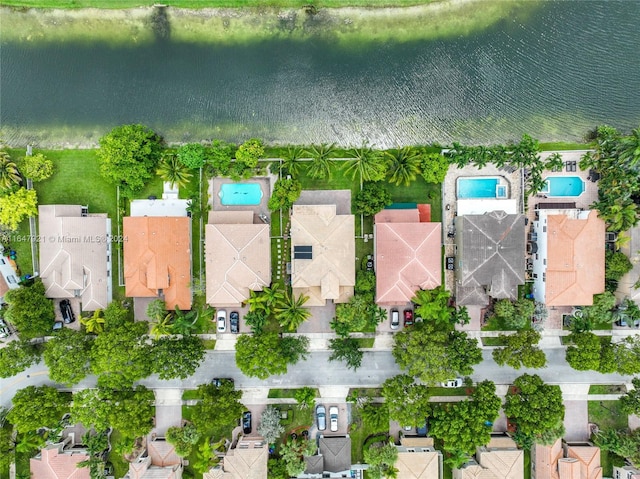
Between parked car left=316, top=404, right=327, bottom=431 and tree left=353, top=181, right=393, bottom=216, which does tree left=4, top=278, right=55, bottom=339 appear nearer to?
parked car left=316, top=404, right=327, bottom=431

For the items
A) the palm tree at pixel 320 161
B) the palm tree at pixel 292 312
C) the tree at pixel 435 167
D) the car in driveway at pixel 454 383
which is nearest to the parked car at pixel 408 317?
the car in driveway at pixel 454 383

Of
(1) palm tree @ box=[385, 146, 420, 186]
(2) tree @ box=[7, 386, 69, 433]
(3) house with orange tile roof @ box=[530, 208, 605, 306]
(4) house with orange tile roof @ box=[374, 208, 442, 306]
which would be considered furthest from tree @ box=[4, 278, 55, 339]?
(3) house with orange tile roof @ box=[530, 208, 605, 306]

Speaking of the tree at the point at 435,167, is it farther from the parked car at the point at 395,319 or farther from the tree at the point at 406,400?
the tree at the point at 406,400

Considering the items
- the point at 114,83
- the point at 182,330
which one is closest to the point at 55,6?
the point at 114,83

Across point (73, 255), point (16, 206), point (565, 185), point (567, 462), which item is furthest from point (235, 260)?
point (567, 462)

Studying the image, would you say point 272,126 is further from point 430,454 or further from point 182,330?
point 430,454
